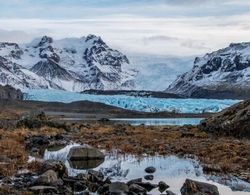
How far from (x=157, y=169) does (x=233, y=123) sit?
62.4ft

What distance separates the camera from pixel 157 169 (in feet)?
81.0

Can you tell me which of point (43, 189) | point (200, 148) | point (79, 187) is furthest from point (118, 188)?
point (200, 148)

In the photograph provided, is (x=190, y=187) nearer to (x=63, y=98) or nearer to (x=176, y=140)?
(x=176, y=140)

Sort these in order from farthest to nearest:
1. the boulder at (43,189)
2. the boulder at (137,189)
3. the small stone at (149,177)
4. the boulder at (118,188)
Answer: the small stone at (149,177) → the boulder at (137,189) → the boulder at (118,188) → the boulder at (43,189)

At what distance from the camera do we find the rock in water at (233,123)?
41.1 metres

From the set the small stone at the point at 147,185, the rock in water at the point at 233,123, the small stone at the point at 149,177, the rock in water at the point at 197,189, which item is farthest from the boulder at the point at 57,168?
the rock in water at the point at 233,123

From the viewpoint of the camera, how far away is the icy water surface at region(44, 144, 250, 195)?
20.5 m

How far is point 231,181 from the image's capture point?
21062 millimetres

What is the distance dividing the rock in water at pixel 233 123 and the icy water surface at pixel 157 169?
12785mm

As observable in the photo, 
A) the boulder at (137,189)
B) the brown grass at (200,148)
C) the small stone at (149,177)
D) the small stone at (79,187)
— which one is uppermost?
the boulder at (137,189)

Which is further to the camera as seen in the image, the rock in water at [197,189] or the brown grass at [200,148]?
the brown grass at [200,148]

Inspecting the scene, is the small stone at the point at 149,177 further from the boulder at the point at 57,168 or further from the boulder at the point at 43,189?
the boulder at the point at 43,189

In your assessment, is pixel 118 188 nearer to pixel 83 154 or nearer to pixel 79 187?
pixel 79 187

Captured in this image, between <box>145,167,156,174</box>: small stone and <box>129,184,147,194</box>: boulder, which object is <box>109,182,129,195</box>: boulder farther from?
<box>145,167,156,174</box>: small stone
